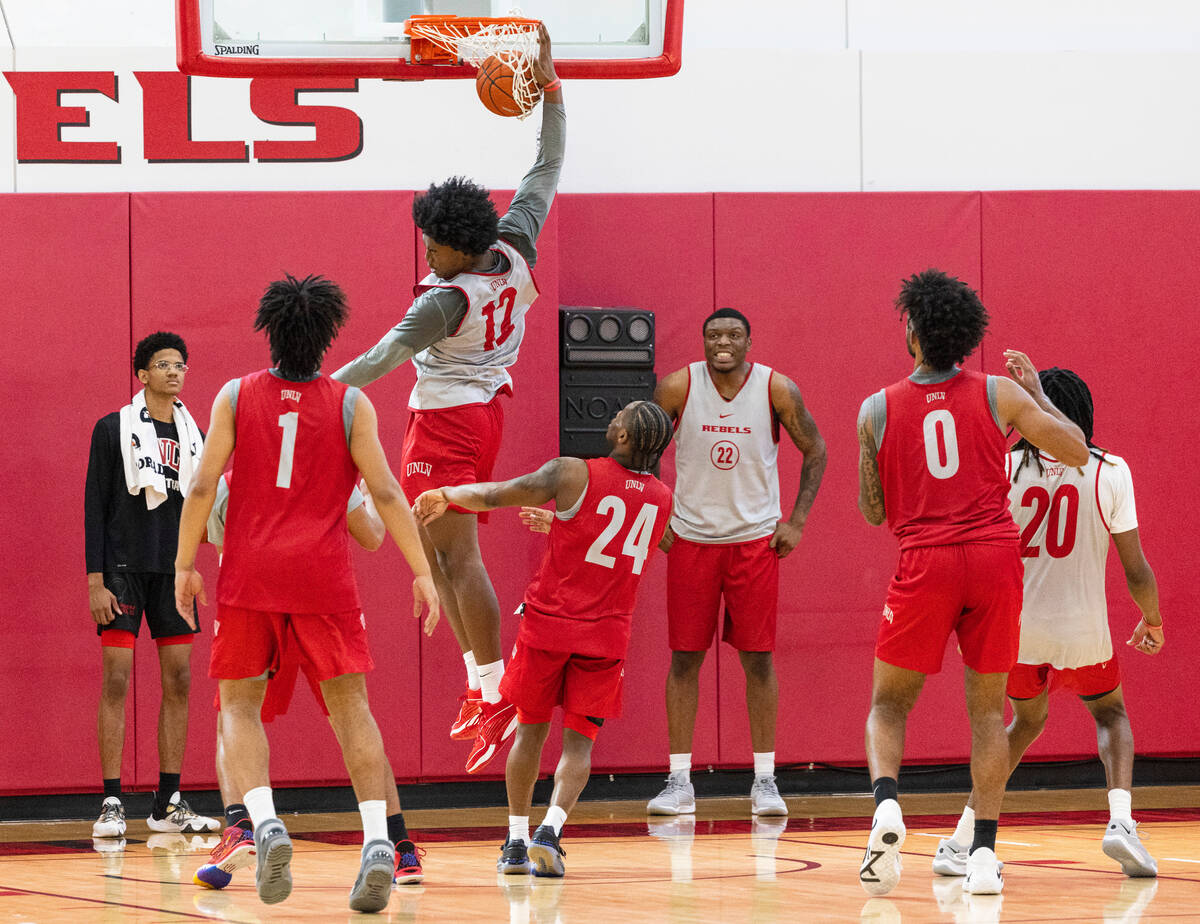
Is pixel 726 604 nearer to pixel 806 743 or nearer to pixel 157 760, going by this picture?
pixel 806 743

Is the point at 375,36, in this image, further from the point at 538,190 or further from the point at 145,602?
the point at 145,602

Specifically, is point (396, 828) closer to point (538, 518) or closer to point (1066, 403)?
point (538, 518)

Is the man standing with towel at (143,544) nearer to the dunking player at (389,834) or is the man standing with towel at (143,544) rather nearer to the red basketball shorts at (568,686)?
the dunking player at (389,834)

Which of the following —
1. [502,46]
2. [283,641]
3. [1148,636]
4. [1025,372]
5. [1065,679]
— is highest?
[502,46]

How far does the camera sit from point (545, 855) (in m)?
4.83

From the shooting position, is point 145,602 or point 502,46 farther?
point 145,602

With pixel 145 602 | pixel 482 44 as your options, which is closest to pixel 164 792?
pixel 145 602

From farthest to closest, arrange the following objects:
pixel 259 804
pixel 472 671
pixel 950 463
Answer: pixel 472 671
pixel 950 463
pixel 259 804

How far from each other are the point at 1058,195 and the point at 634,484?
3.90 metres

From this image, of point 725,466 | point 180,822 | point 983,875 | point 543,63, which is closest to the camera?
point 983,875

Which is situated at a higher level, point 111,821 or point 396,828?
point 396,828

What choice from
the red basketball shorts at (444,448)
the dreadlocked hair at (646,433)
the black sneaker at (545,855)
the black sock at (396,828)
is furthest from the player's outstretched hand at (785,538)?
the black sock at (396,828)

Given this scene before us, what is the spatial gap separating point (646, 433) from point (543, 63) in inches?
60.2

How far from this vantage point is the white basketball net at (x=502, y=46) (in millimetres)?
5699
